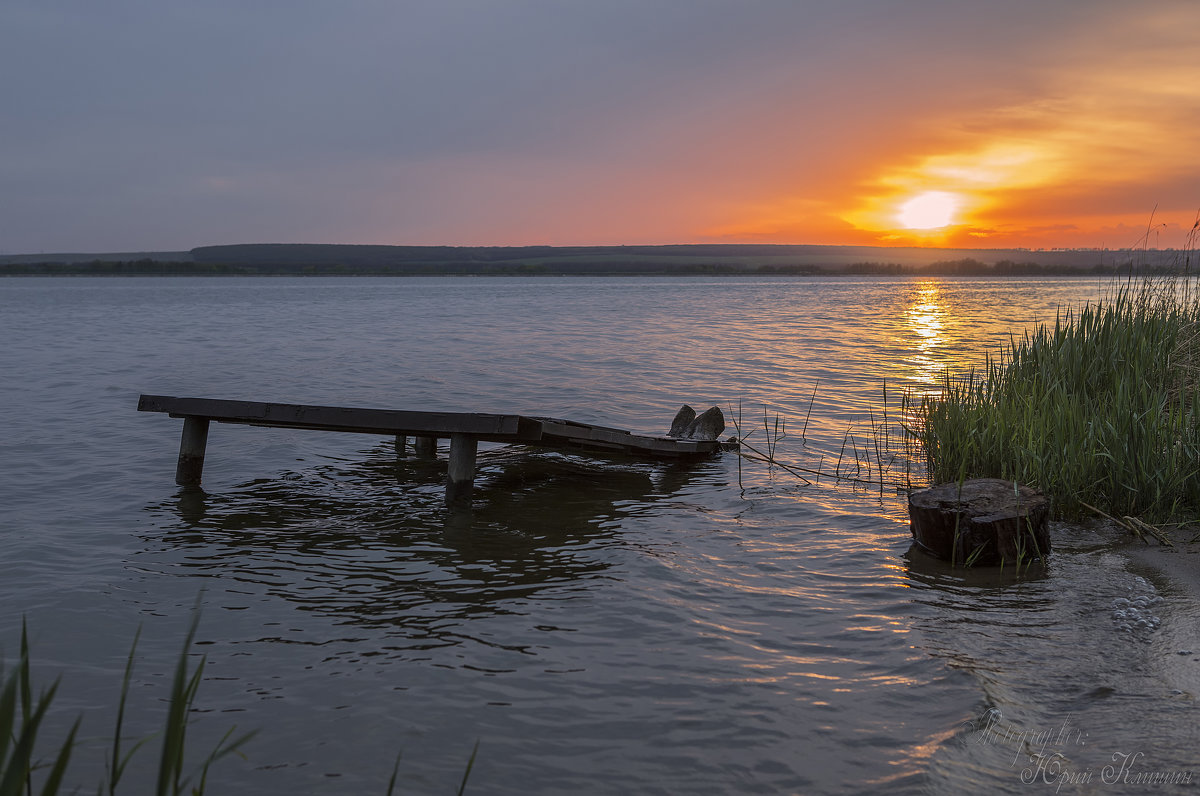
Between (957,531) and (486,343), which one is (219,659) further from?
(486,343)

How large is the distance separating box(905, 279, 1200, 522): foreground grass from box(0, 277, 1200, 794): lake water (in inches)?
23.5

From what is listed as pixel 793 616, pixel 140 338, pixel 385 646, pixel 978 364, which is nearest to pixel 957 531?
pixel 793 616

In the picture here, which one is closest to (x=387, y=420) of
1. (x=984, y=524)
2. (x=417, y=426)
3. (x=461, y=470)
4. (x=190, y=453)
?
(x=417, y=426)

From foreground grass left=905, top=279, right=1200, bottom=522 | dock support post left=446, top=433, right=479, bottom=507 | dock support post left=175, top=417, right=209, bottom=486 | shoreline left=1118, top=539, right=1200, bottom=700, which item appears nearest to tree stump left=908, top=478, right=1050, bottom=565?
foreground grass left=905, top=279, right=1200, bottom=522

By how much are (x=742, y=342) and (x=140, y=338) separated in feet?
79.6

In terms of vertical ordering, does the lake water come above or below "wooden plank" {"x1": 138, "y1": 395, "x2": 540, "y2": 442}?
below

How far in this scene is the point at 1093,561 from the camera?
702 centimetres

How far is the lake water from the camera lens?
430 centimetres

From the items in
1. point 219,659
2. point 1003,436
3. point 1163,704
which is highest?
point 1003,436

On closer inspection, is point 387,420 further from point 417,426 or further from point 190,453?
point 190,453

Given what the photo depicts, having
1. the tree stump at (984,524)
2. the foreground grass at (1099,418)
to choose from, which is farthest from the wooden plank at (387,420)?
the foreground grass at (1099,418)

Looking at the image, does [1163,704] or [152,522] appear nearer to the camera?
[1163,704]

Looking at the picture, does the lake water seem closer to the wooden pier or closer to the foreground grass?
the wooden pier

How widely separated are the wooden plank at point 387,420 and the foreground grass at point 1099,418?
178 inches
